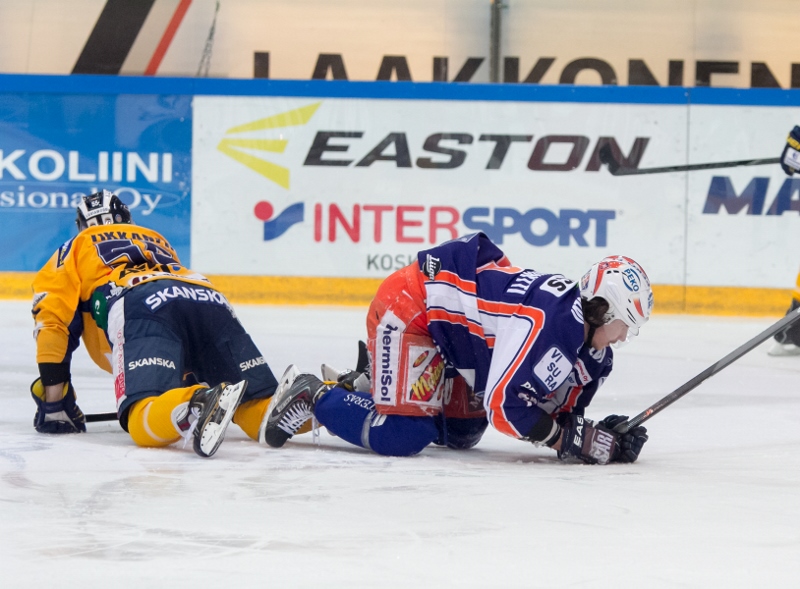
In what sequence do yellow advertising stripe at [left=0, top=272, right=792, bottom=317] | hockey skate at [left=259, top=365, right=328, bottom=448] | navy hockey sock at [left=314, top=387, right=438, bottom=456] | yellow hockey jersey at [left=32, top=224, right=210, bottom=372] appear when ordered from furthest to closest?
1. yellow advertising stripe at [left=0, top=272, right=792, bottom=317]
2. yellow hockey jersey at [left=32, top=224, right=210, bottom=372]
3. hockey skate at [left=259, top=365, right=328, bottom=448]
4. navy hockey sock at [left=314, top=387, right=438, bottom=456]

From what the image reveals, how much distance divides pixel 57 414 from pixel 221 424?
0.74 metres

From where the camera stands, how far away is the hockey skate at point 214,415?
9.86ft

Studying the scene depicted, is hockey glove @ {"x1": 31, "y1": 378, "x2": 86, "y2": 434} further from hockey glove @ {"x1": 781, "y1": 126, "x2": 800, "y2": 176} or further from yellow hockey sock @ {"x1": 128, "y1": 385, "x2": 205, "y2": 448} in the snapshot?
hockey glove @ {"x1": 781, "y1": 126, "x2": 800, "y2": 176}

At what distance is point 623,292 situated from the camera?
2.98m

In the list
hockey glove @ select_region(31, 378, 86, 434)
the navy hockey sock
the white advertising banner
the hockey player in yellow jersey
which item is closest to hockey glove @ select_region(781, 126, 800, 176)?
the hockey player in yellow jersey

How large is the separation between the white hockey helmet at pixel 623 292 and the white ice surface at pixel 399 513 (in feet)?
1.38

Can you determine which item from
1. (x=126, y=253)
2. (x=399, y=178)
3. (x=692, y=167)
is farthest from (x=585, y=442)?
(x=692, y=167)

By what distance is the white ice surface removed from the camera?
197 centimetres

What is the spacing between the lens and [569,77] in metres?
8.56

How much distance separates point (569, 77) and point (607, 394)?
451cm

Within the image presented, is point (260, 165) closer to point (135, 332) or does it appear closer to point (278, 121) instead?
point (278, 121)

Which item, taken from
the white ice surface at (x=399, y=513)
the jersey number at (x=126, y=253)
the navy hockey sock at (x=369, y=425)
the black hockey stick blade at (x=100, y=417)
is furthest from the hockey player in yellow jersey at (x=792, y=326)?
the black hockey stick blade at (x=100, y=417)

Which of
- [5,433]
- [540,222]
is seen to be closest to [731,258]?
[540,222]

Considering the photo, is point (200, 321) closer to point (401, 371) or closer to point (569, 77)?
point (401, 371)
